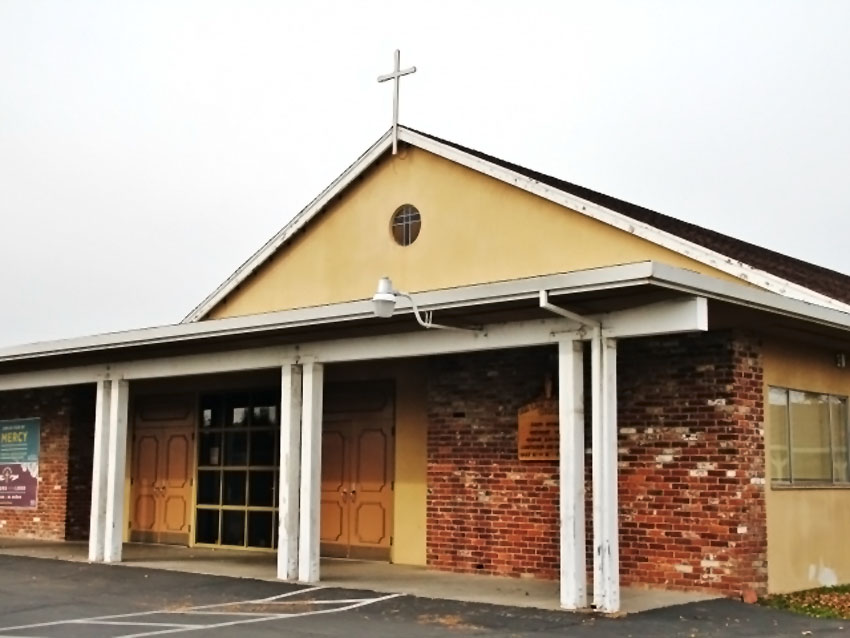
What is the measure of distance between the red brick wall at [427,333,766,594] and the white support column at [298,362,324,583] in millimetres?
1891

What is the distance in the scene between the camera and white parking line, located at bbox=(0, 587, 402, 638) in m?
9.84

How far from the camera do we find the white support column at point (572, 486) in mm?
10734

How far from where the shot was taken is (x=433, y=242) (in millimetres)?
15383

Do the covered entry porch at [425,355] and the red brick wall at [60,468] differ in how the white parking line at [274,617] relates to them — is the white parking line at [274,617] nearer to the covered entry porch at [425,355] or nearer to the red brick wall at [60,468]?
the covered entry porch at [425,355]

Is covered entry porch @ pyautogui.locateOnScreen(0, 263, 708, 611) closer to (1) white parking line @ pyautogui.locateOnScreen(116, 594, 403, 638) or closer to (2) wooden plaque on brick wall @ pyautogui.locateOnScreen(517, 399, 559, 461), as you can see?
(2) wooden plaque on brick wall @ pyautogui.locateOnScreen(517, 399, 559, 461)

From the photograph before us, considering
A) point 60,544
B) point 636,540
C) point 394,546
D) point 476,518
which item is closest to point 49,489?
point 60,544

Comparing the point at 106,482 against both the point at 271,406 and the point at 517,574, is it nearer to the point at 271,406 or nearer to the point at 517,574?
the point at 271,406

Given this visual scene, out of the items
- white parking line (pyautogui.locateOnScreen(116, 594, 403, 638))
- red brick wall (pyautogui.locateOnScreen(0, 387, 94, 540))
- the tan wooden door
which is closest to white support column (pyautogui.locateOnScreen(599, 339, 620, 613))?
white parking line (pyautogui.locateOnScreen(116, 594, 403, 638))

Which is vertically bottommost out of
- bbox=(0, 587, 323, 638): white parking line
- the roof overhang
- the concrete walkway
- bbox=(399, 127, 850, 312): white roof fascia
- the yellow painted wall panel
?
bbox=(0, 587, 323, 638): white parking line

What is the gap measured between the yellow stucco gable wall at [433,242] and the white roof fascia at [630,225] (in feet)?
0.39

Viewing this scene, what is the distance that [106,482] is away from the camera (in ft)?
51.9

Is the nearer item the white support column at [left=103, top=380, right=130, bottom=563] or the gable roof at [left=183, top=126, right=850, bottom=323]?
the gable roof at [left=183, top=126, right=850, bottom=323]

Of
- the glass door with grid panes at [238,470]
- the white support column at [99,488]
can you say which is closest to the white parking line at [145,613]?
the white support column at [99,488]

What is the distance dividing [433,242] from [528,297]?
17.0 feet
